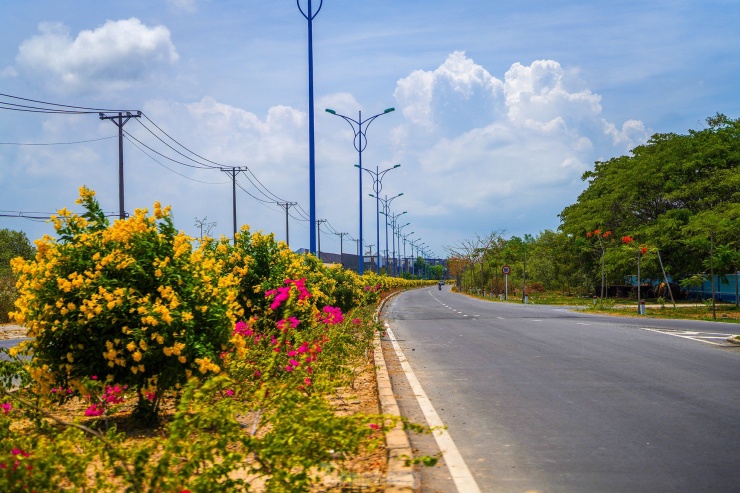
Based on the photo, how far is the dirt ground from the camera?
5.30 meters

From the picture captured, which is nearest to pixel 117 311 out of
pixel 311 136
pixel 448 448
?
pixel 448 448

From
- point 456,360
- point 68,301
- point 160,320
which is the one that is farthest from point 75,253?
point 456,360

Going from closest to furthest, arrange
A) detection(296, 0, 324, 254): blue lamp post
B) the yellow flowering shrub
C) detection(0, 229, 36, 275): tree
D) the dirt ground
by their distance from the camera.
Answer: the dirt ground → the yellow flowering shrub → detection(296, 0, 324, 254): blue lamp post → detection(0, 229, 36, 275): tree

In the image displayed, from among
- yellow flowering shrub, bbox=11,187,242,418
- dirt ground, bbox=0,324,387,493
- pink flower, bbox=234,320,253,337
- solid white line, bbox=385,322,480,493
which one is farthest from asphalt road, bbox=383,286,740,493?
yellow flowering shrub, bbox=11,187,242,418

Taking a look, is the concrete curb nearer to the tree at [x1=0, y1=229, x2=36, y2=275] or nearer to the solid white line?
the solid white line

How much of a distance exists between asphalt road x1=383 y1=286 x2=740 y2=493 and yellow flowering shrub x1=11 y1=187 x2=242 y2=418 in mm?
2420

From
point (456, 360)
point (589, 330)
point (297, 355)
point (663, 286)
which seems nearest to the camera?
point (297, 355)

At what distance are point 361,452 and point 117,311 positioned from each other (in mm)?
2571

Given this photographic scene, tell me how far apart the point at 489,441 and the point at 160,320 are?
3.23m

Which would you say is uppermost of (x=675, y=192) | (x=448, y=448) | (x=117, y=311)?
(x=675, y=192)

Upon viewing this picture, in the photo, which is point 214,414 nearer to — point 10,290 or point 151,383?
point 151,383

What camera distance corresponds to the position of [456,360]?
14.0 meters

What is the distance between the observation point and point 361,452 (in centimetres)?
645

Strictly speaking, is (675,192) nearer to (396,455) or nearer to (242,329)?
(242,329)
